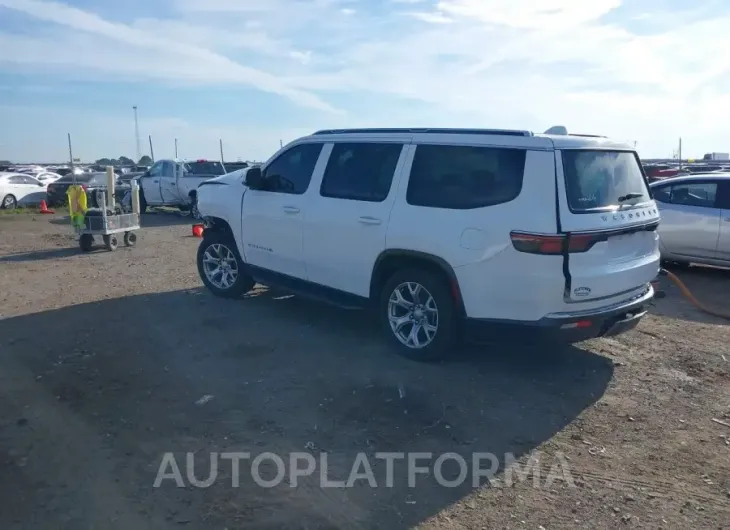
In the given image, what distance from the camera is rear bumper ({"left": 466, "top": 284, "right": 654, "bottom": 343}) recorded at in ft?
16.9

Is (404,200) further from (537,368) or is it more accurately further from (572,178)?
(537,368)

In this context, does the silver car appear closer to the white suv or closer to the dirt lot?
the dirt lot

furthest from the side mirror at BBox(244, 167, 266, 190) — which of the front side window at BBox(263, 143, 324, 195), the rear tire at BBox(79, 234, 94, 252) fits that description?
the rear tire at BBox(79, 234, 94, 252)

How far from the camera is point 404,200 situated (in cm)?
598

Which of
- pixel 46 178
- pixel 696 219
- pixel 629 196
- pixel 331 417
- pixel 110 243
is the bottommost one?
pixel 331 417

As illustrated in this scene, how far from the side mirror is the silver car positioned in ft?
22.1

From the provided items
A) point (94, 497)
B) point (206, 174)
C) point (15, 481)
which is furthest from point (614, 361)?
point (206, 174)

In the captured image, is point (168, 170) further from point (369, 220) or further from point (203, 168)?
point (369, 220)

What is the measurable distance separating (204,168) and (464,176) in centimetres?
1720

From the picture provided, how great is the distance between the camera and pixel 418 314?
5.98 metres

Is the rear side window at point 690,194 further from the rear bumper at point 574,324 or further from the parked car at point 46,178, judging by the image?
the parked car at point 46,178

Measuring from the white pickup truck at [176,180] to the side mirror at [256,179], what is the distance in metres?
13.8

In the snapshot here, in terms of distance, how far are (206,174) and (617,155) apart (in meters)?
17.3

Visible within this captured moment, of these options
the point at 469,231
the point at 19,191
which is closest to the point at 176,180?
the point at 19,191
